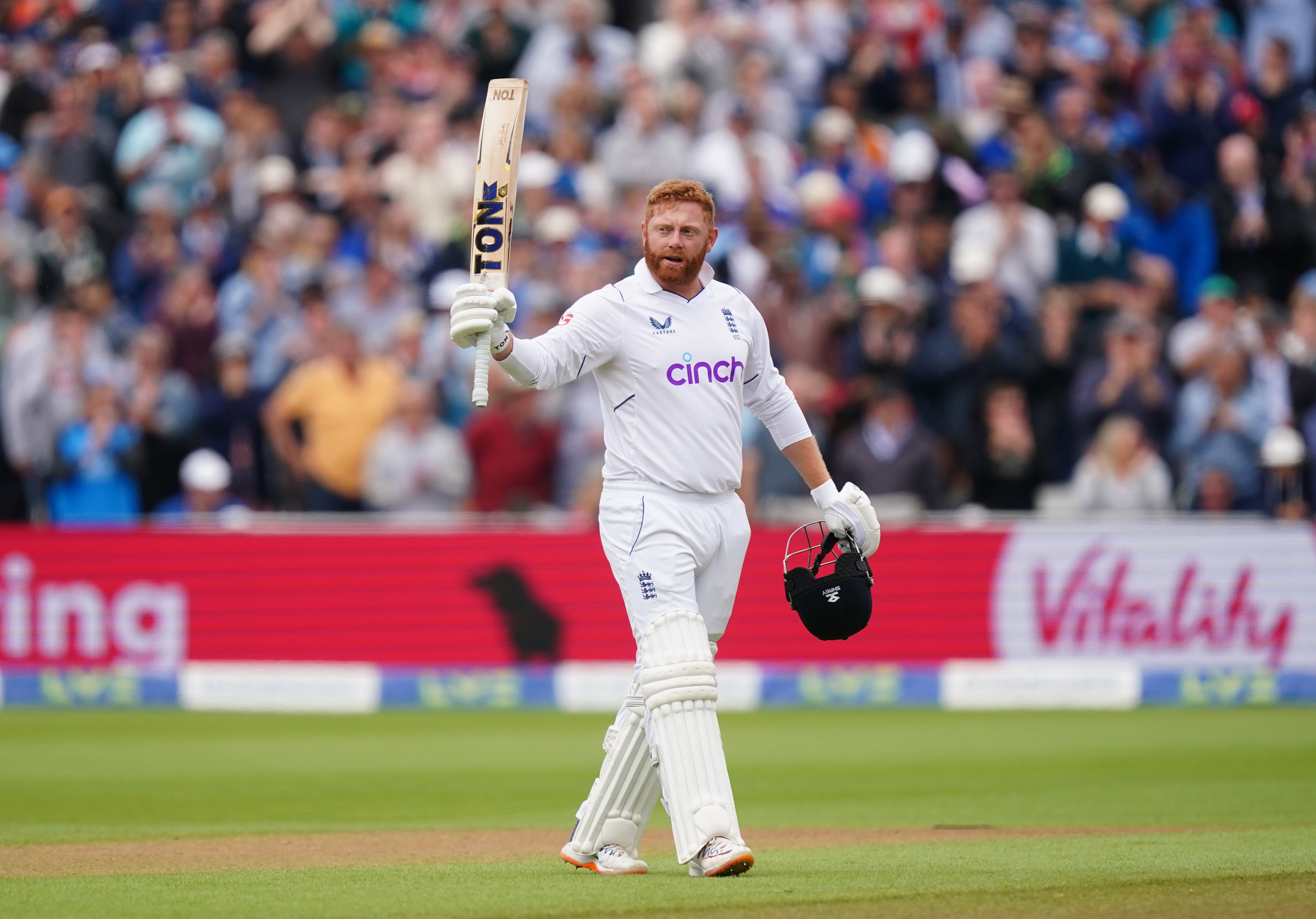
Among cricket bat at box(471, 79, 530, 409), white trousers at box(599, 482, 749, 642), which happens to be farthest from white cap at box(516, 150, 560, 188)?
white trousers at box(599, 482, 749, 642)

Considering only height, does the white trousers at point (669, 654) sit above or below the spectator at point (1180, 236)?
below

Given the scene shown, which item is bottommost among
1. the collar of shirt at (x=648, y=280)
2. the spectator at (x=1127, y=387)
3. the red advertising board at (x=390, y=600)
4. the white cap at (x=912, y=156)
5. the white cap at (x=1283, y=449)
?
the red advertising board at (x=390, y=600)

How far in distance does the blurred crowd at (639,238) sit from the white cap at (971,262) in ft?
0.14

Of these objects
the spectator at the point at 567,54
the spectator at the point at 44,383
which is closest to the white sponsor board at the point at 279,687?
the spectator at the point at 44,383

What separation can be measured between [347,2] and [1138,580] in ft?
31.0

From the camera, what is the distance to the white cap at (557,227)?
15.6 metres

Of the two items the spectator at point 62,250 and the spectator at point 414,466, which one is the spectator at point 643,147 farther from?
the spectator at point 62,250

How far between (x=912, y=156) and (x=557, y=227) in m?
3.39

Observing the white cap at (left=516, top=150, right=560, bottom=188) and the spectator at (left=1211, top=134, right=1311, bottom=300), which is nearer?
the white cap at (left=516, top=150, right=560, bottom=188)

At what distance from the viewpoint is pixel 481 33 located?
18188 millimetres

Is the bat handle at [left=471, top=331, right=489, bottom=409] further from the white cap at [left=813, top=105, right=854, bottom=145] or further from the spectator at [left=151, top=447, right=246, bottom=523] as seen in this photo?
the white cap at [left=813, top=105, right=854, bottom=145]

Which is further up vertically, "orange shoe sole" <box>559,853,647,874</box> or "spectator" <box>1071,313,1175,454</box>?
"spectator" <box>1071,313,1175,454</box>

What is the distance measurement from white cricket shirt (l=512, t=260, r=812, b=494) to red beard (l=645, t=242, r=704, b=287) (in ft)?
0.17

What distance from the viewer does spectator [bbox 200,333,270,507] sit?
49.7ft
